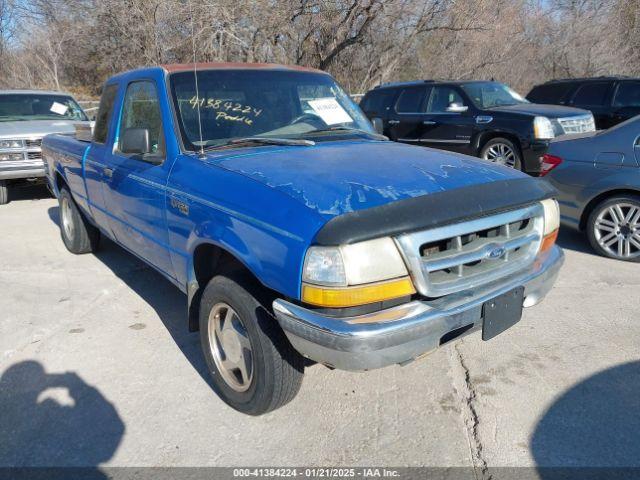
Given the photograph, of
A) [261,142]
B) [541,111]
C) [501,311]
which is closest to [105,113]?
[261,142]

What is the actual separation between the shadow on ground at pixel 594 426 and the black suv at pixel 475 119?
228 inches

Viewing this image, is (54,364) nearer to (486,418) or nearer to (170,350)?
(170,350)

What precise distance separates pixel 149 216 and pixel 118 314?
123 cm

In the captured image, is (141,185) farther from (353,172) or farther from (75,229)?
(75,229)

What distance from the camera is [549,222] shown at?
3.11 meters

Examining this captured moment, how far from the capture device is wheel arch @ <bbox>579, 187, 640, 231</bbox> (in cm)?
525

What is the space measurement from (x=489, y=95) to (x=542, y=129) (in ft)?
5.49

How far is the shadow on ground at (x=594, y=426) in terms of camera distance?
8.57 ft

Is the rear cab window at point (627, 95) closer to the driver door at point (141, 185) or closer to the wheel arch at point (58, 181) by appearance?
the driver door at point (141, 185)

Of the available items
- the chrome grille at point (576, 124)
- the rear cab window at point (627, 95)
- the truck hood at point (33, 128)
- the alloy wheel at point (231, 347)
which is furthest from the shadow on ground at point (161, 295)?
the rear cab window at point (627, 95)

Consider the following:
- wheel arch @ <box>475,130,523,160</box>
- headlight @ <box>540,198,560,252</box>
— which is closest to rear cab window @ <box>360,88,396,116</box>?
wheel arch @ <box>475,130,523,160</box>

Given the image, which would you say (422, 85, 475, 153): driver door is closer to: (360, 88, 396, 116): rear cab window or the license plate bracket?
(360, 88, 396, 116): rear cab window

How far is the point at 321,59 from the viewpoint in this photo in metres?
19.2

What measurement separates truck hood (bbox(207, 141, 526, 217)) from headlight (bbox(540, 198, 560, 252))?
0.24m
